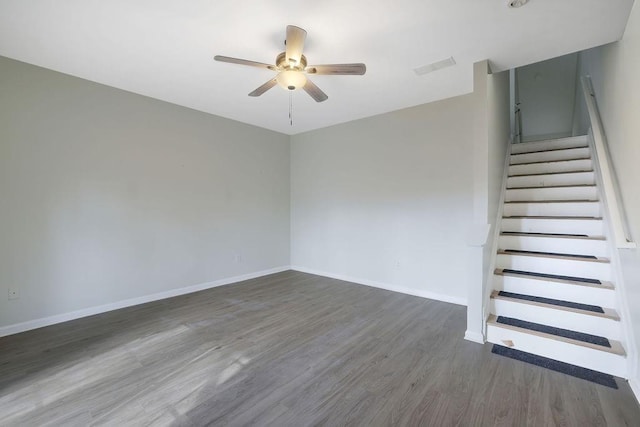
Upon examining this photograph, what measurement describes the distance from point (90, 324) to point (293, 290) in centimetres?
241

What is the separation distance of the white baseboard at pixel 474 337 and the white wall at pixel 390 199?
101 cm

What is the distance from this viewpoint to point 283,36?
2.40 meters

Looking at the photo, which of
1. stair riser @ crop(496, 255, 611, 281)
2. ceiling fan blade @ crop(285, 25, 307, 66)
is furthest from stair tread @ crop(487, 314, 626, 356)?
ceiling fan blade @ crop(285, 25, 307, 66)

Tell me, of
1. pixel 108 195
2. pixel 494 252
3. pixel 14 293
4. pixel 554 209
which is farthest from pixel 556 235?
pixel 14 293

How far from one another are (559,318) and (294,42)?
126 inches

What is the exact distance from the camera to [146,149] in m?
3.68

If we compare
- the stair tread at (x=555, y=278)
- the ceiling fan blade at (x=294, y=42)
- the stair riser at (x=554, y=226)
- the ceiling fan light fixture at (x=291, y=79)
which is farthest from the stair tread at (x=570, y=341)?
the ceiling fan blade at (x=294, y=42)

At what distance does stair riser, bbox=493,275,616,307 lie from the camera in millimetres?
2410

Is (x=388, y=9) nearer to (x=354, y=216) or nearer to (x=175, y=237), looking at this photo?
(x=354, y=216)

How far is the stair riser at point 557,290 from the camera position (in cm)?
241

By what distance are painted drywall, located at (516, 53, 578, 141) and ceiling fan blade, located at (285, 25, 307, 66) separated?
5345mm

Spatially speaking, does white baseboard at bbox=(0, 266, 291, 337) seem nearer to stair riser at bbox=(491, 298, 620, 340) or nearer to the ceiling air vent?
stair riser at bbox=(491, 298, 620, 340)

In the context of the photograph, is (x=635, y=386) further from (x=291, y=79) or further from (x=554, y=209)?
(x=291, y=79)

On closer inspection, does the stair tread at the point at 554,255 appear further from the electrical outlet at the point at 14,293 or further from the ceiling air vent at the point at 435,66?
the electrical outlet at the point at 14,293
